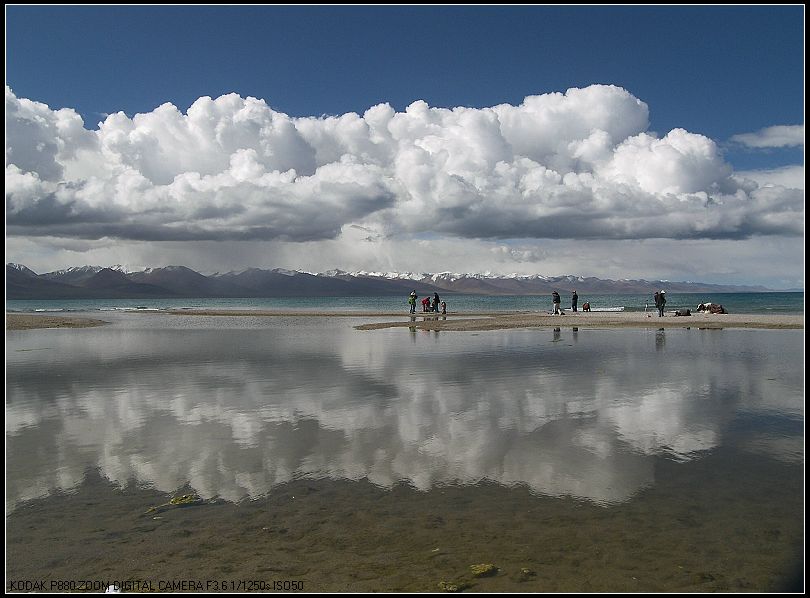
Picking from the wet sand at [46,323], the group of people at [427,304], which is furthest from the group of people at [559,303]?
the wet sand at [46,323]

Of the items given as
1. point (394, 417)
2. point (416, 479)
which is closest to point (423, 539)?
point (416, 479)

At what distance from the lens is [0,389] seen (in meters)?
19.0

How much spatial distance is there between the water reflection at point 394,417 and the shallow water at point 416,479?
83 millimetres

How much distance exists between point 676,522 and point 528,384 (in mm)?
11946

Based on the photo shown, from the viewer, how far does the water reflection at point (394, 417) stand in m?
11.4

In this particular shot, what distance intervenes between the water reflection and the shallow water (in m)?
0.08

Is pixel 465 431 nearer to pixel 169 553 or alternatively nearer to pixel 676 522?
pixel 676 522

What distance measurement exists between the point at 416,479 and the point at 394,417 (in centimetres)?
484

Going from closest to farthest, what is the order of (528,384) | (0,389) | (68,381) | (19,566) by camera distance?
(19,566) → (0,389) → (528,384) → (68,381)

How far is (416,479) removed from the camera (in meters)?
10.9

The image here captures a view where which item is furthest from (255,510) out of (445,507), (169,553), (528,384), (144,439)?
(528,384)

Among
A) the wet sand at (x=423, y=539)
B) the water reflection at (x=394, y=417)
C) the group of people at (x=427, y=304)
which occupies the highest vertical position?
the group of people at (x=427, y=304)

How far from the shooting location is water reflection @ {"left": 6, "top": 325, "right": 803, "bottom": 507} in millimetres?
11422

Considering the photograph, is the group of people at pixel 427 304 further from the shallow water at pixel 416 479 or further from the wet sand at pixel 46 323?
the shallow water at pixel 416 479
